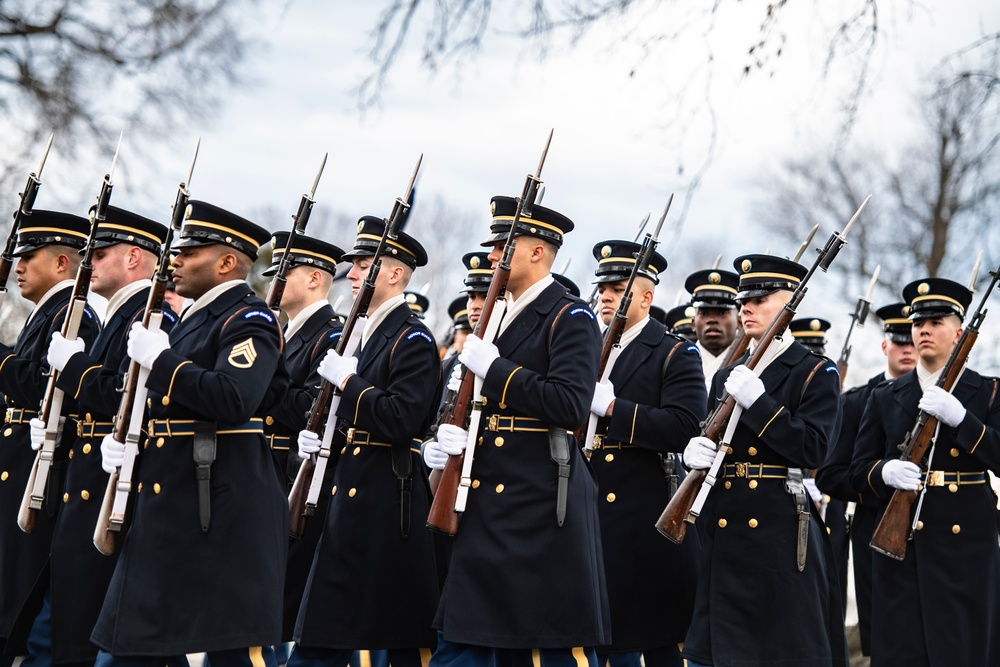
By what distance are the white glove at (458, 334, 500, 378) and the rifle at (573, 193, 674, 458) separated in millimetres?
1338

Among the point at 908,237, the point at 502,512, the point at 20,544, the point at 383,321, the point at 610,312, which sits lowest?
the point at 20,544

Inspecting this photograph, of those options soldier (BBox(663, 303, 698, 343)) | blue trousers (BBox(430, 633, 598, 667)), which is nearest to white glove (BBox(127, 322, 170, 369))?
blue trousers (BBox(430, 633, 598, 667))

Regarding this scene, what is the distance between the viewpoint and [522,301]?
6090 mm

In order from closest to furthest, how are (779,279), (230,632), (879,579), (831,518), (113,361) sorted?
(230,632) → (113,361) → (779,279) → (879,579) → (831,518)

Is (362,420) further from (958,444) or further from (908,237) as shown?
(908,237)

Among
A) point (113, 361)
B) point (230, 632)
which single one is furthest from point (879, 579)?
point (113, 361)

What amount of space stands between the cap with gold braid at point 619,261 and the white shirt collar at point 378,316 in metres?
1.31

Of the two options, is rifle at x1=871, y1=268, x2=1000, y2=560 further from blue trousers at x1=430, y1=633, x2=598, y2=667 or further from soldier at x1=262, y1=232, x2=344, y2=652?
soldier at x1=262, y1=232, x2=344, y2=652

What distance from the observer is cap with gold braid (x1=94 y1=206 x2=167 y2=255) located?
22.4 ft

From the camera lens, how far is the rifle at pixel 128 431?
5.60 meters

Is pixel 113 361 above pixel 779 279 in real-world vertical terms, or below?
below

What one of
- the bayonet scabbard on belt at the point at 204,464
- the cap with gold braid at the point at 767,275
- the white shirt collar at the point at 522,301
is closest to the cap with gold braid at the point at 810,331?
the cap with gold braid at the point at 767,275

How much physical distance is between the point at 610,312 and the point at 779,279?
1243mm

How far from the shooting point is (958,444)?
286 inches
